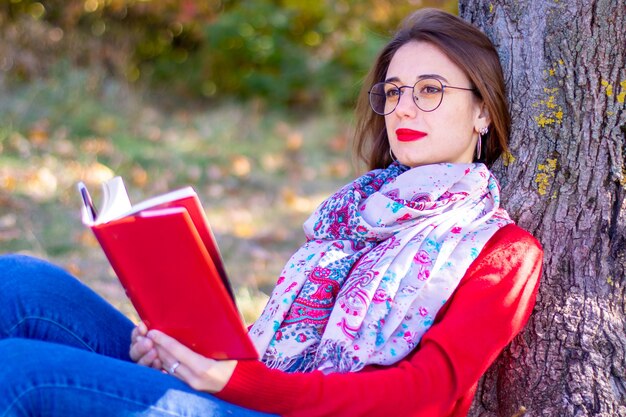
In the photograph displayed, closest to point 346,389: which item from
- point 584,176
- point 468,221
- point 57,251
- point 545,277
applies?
point 468,221

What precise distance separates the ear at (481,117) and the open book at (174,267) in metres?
0.92

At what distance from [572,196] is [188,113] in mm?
6589

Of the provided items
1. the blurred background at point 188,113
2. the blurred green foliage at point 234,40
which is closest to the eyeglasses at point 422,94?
the blurred background at point 188,113

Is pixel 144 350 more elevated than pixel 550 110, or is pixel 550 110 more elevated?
pixel 550 110

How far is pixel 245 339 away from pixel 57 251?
3.09m

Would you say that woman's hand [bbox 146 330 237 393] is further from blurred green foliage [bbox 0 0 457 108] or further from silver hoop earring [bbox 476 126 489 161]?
blurred green foliage [bbox 0 0 457 108]

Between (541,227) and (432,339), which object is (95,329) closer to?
(432,339)

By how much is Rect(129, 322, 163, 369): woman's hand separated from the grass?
190 centimetres

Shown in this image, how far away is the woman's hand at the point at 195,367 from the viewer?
70.2 inches

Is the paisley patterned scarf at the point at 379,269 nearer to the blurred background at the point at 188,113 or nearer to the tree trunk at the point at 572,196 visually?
the tree trunk at the point at 572,196

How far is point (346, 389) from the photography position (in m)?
1.85

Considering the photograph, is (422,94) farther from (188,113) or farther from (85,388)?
(188,113)

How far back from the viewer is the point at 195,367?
1.78 meters

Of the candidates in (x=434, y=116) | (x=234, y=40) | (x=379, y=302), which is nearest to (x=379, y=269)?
(x=379, y=302)
